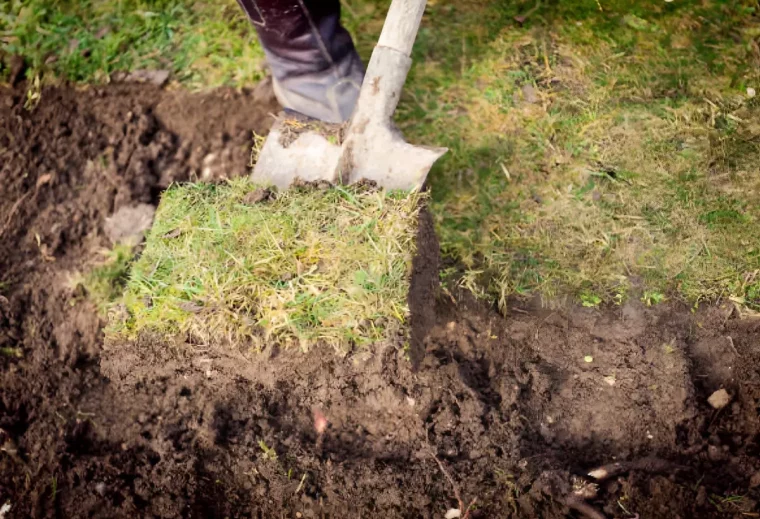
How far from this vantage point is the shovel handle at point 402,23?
237 cm

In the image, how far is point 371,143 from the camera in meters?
2.34

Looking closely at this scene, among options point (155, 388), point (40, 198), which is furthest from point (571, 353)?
point (40, 198)

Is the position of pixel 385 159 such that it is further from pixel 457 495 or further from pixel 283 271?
pixel 457 495

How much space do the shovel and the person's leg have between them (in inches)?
9.8

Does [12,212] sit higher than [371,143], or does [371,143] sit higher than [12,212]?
[371,143]

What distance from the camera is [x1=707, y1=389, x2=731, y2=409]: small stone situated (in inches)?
81.0

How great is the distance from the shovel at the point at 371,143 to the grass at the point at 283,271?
16 cm

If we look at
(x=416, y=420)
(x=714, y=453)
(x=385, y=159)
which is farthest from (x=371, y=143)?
(x=714, y=453)

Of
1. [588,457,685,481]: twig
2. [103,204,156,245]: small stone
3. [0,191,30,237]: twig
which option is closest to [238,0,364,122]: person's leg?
[103,204,156,245]: small stone

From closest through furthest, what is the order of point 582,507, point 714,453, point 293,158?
point 582,507, point 714,453, point 293,158

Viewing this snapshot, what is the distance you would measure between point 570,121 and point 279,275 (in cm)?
153

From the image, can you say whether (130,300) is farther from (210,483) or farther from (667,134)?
(667,134)

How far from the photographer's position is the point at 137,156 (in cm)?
274

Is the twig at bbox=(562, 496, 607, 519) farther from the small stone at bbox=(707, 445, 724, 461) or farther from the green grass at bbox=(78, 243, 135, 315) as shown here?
the green grass at bbox=(78, 243, 135, 315)
